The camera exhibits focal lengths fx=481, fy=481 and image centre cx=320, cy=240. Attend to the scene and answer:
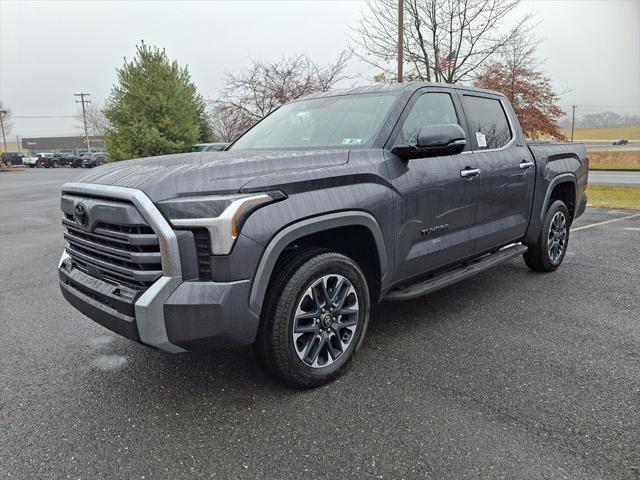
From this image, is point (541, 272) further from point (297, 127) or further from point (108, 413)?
point (108, 413)

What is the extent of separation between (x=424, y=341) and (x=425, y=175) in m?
1.22

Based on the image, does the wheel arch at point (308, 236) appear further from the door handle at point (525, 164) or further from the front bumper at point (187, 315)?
the door handle at point (525, 164)

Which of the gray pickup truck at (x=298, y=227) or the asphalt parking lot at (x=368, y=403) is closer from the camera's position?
the asphalt parking lot at (x=368, y=403)

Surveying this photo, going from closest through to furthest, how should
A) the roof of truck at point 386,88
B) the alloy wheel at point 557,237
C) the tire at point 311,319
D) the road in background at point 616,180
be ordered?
the tire at point 311,319 → the roof of truck at point 386,88 → the alloy wheel at point 557,237 → the road in background at point 616,180

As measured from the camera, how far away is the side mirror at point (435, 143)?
3.08 meters

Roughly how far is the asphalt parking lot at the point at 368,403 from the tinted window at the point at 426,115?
151cm

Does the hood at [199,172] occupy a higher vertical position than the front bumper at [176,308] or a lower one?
higher

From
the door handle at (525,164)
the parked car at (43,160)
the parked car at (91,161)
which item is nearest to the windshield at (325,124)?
the door handle at (525,164)

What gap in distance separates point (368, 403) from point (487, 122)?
2881 mm

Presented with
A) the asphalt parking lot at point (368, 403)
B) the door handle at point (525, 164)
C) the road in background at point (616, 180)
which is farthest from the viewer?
the road in background at point (616, 180)

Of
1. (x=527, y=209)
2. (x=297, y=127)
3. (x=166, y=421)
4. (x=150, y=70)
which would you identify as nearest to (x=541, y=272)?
(x=527, y=209)

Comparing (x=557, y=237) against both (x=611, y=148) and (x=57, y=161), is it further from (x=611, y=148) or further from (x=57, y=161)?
(x=611, y=148)

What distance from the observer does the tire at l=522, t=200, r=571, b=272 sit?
5.12 metres

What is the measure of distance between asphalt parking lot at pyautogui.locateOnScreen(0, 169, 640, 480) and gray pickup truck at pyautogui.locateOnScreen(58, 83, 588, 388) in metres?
0.37
